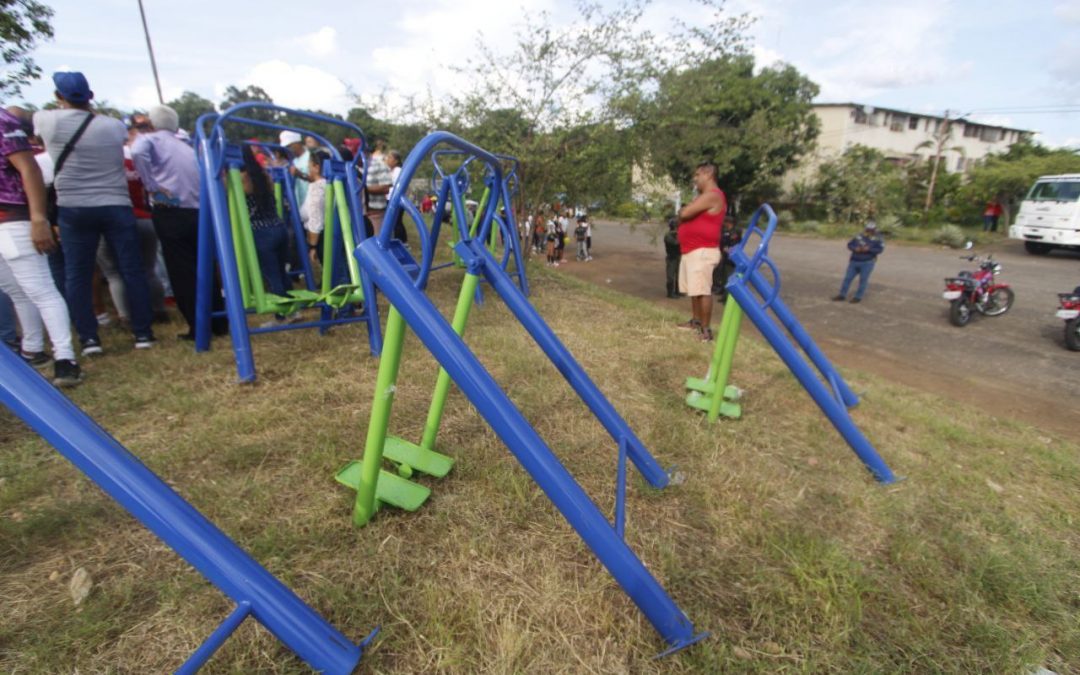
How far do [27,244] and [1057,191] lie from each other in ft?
64.2

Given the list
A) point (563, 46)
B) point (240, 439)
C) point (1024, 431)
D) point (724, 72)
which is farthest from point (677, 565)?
point (724, 72)

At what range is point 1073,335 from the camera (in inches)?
217

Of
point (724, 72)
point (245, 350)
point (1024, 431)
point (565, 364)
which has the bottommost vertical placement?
point (1024, 431)

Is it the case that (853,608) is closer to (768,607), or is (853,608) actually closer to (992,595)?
(768,607)

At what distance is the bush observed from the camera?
54.1 feet

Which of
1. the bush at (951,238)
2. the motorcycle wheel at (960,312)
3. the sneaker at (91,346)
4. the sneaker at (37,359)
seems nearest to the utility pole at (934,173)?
the bush at (951,238)

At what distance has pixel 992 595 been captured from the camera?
1.74 m

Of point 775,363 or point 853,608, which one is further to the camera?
point 775,363

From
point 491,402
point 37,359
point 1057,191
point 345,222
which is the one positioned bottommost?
point 37,359

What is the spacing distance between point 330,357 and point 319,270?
11.5 feet

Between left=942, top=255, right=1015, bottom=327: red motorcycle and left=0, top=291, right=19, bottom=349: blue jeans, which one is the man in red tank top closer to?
left=942, top=255, right=1015, bottom=327: red motorcycle

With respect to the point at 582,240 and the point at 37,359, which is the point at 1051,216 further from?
the point at 37,359

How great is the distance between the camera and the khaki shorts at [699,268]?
4.39 m

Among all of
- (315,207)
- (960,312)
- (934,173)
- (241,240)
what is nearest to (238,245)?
(241,240)
